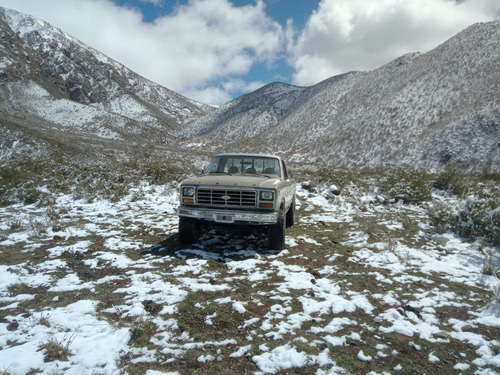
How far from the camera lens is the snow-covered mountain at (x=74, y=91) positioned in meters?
57.5

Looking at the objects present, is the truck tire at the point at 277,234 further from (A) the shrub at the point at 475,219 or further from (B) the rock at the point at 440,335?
(A) the shrub at the point at 475,219

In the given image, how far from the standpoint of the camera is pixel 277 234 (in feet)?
20.6

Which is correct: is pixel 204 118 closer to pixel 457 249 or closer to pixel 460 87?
pixel 460 87

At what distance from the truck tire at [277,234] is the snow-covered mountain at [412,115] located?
61.7 feet

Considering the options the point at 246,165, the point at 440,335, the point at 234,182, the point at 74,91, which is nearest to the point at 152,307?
the point at 234,182

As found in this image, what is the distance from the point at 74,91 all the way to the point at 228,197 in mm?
111226

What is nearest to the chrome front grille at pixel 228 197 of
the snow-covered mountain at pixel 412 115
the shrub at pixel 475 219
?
the shrub at pixel 475 219

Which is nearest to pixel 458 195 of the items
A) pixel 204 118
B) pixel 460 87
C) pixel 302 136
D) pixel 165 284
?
pixel 165 284

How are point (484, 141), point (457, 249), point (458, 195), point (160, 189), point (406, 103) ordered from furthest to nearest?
point (406, 103) < point (484, 141) < point (160, 189) < point (458, 195) < point (457, 249)

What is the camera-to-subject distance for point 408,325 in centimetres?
375

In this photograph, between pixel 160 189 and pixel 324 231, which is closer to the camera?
pixel 324 231

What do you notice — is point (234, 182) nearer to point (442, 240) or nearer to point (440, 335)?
point (440, 335)

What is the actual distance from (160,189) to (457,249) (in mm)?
10091

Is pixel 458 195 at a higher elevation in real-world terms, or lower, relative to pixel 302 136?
lower
